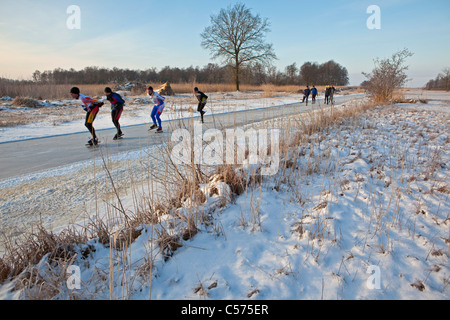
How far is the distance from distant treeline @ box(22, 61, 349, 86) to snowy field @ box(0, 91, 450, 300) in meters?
9.58

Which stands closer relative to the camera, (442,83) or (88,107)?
(88,107)

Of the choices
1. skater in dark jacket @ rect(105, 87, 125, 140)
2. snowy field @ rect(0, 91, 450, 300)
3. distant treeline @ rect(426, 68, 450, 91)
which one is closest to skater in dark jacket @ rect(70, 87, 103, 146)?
skater in dark jacket @ rect(105, 87, 125, 140)

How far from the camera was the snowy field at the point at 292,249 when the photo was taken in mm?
1588

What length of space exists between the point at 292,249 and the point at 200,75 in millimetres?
44975

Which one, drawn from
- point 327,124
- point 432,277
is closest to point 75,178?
point 432,277

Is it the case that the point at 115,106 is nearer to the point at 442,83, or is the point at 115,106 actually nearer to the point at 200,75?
the point at 200,75

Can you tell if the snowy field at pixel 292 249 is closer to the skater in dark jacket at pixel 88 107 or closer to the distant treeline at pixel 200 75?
the skater in dark jacket at pixel 88 107

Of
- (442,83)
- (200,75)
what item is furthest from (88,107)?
A: (442,83)

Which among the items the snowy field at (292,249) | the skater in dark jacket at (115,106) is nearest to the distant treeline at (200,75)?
the skater in dark jacket at (115,106)

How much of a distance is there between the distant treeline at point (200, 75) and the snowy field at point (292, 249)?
31.4 feet

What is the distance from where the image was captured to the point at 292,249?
77.2 inches

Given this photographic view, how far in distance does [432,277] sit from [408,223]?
2.29 feet
